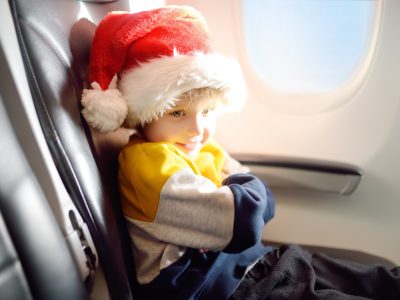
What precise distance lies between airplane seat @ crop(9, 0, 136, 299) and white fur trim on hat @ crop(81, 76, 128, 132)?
23 mm

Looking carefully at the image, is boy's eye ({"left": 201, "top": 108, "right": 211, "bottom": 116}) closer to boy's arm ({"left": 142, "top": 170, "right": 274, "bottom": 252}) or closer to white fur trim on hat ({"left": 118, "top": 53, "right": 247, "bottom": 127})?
white fur trim on hat ({"left": 118, "top": 53, "right": 247, "bottom": 127})

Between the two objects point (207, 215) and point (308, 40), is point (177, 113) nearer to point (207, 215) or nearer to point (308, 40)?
point (207, 215)

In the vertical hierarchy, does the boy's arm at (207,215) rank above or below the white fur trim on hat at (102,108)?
below

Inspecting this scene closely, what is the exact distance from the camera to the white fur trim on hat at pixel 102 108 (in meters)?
0.68

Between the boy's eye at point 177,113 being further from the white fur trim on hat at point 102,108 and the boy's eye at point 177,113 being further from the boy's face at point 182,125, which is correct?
the white fur trim on hat at point 102,108

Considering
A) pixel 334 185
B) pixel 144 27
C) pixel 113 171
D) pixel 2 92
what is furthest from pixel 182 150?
pixel 334 185

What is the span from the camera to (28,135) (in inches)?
22.6

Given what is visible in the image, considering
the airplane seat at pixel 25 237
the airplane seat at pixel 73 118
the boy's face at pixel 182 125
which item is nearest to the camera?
the airplane seat at pixel 25 237

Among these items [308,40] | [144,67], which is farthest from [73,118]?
[308,40]

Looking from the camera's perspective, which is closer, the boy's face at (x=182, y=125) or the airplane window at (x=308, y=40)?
the boy's face at (x=182, y=125)

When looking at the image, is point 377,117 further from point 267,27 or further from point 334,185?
point 267,27

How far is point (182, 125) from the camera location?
795 millimetres

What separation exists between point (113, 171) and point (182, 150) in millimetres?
162

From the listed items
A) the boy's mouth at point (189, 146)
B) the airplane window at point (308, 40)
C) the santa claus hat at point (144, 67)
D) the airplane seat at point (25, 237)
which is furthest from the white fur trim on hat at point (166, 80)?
the airplane window at point (308, 40)
